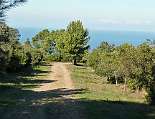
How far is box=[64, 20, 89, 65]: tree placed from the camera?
114875mm

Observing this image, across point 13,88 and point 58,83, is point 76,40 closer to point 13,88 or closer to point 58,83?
point 58,83

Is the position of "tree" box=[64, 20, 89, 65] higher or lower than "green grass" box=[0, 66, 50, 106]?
higher

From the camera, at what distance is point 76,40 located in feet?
379

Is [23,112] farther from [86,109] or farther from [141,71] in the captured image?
[141,71]

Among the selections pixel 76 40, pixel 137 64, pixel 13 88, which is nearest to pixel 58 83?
pixel 137 64

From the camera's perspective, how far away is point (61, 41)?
397ft

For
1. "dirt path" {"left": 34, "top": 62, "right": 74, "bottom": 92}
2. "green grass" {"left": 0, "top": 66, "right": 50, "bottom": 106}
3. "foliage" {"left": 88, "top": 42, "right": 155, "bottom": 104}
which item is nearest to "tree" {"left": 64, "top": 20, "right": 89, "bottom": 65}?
"dirt path" {"left": 34, "top": 62, "right": 74, "bottom": 92}

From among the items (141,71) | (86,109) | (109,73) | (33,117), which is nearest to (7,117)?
(33,117)

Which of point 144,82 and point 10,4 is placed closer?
point 10,4

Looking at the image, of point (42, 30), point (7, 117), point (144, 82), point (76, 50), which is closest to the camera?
point (7, 117)

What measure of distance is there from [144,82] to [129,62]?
306 centimetres

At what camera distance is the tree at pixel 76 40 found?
114875 mm

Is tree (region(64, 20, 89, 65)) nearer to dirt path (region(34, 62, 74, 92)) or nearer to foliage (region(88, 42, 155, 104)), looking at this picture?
dirt path (region(34, 62, 74, 92))

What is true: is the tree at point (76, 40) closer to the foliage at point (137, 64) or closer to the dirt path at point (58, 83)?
the dirt path at point (58, 83)
